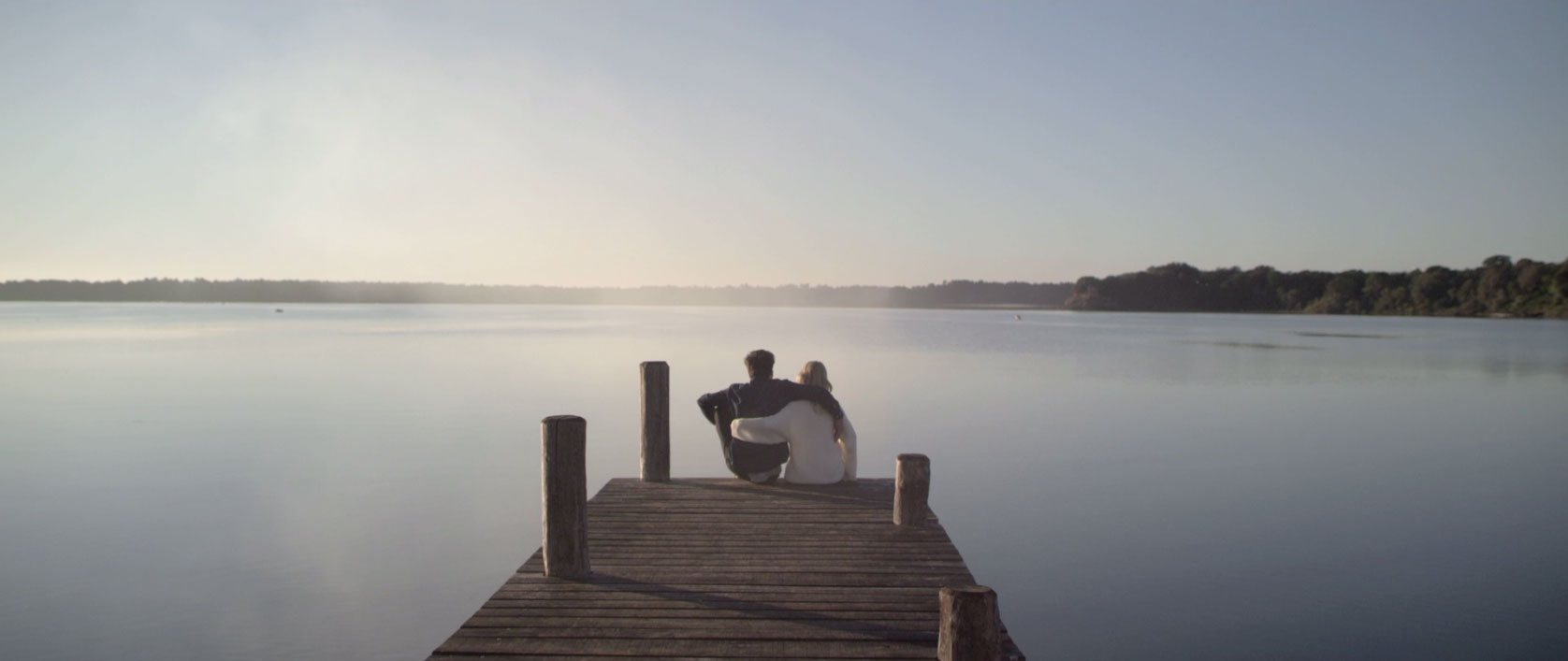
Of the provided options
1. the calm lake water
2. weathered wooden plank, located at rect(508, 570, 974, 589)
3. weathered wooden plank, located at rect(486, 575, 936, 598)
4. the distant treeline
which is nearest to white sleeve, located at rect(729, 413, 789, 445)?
weathered wooden plank, located at rect(508, 570, 974, 589)

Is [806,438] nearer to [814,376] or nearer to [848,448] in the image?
[848,448]

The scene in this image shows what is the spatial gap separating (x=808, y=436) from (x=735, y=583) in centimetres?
253

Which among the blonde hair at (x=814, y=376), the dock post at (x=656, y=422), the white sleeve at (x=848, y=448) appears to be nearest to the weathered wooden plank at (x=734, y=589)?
the white sleeve at (x=848, y=448)

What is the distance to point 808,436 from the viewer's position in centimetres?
806

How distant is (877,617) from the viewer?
199 inches

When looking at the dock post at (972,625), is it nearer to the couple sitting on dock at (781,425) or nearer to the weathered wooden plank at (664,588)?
the weathered wooden plank at (664,588)

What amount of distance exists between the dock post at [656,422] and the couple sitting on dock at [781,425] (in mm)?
792

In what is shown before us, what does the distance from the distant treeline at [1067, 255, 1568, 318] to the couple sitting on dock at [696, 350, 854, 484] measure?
11870 cm

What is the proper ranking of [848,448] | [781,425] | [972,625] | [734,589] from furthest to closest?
[848,448] < [781,425] < [734,589] < [972,625]

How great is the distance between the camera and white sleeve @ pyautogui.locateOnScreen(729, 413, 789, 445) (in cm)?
772

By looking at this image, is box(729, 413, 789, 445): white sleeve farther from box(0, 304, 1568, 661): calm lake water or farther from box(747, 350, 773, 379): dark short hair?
box(0, 304, 1568, 661): calm lake water

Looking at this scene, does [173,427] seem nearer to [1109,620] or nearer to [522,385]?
[522,385]

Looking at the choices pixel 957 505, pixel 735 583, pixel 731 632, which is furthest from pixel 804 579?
pixel 957 505

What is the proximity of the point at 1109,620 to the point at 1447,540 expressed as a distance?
5.10m
